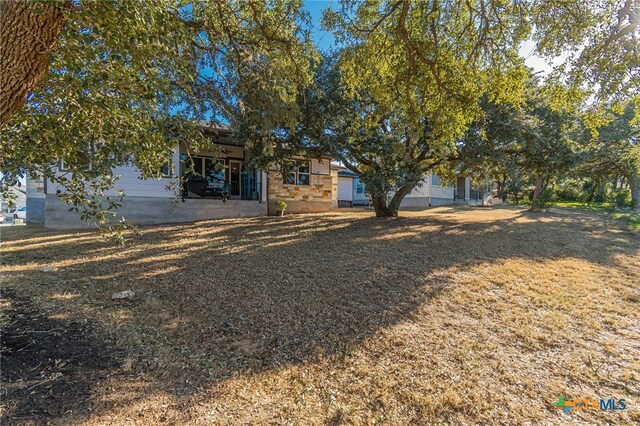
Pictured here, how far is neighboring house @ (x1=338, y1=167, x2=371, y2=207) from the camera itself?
960 inches

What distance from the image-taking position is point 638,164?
15.5 metres

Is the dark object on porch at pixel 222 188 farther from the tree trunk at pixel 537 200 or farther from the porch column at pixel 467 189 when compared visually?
the porch column at pixel 467 189

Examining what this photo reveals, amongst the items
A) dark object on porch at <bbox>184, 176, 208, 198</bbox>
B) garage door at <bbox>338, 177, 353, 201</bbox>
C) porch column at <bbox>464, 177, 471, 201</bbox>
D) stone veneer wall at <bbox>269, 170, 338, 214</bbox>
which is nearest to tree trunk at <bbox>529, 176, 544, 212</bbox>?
stone veneer wall at <bbox>269, 170, 338, 214</bbox>

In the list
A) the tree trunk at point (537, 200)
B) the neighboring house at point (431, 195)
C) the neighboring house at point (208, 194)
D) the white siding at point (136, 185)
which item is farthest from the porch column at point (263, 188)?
the tree trunk at point (537, 200)

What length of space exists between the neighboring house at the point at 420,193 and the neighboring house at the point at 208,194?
6.81m

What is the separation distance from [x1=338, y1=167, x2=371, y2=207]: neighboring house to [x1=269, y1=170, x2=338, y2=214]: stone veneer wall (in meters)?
6.22

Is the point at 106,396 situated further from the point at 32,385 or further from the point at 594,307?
the point at 594,307

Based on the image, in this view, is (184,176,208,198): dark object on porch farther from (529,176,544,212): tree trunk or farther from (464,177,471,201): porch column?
(464,177,471,201): porch column

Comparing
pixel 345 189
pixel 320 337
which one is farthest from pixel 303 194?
pixel 320 337

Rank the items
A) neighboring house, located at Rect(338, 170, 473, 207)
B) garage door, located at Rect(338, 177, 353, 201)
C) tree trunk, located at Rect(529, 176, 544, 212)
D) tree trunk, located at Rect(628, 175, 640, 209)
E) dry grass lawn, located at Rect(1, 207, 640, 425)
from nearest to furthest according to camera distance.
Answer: dry grass lawn, located at Rect(1, 207, 640, 425), tree trunk, located at Rect(529, 176, 544, 212), tree trunk, located at Rect(628, 175, 640, 209), neighboring house, located at Rect(338, 170, 473, 207), garage door, located at Rect(338, 177, 353, 201)

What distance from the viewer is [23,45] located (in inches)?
84.7

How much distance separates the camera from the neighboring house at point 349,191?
24377mm

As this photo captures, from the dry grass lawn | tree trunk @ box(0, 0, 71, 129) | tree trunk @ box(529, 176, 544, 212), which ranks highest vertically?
tree trunk @ box(0, 0, 71, 129)

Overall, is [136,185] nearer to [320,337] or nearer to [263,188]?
[263,188]
